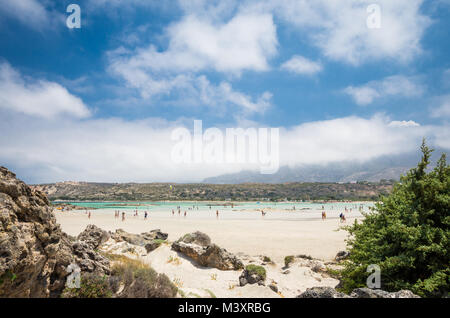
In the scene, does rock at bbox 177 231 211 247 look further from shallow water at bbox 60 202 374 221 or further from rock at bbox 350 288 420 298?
shallow water at bbox 60 202 374 221

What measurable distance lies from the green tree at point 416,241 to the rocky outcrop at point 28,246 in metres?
6.77

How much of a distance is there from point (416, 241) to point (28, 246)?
7513mm

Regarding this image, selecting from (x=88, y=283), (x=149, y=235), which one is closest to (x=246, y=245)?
(x=149, y=235)

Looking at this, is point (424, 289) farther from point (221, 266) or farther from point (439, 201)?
point (221, 266)

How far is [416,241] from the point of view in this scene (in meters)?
5.41

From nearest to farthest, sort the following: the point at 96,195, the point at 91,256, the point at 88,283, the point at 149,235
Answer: the point at 88,283 → the point at 91,256 → the point at 149,235 → the point at 96,195

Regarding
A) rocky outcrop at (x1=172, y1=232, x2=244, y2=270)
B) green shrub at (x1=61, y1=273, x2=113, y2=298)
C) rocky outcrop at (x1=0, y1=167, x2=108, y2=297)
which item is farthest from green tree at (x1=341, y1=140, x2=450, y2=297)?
rocky outcrop at (x1=0, y1=167, x2=108, y2=297)

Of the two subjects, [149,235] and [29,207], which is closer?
[29,207]

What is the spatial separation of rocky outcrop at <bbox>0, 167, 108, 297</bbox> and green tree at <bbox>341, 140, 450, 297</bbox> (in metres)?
6.77

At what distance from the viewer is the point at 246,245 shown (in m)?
16.8

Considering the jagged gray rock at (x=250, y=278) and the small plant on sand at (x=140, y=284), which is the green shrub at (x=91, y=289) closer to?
the small plant on sand at (x=140, y=284)
